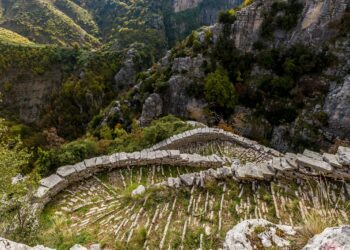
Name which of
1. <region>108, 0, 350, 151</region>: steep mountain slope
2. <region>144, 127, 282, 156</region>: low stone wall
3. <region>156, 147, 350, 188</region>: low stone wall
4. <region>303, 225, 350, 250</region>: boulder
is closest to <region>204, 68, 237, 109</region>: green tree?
<region>108, 0, 350, 151</region>: steep mountain slope

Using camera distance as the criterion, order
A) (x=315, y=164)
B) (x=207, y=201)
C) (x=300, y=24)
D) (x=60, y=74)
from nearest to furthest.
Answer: (x=315, y=164) < (x=207, y=201) < (x=300, y=24) < (x=60, y=74)

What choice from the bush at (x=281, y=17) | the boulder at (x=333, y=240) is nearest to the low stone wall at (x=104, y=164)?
the boulder at (x=333, y=240)

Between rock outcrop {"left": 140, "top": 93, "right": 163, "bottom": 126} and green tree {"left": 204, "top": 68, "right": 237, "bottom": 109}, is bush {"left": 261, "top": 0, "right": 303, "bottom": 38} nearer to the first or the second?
green tree {"left": 204, "top": 68, "right": 237, "bottom": 109}

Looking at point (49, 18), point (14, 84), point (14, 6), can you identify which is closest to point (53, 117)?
point (14, 84)

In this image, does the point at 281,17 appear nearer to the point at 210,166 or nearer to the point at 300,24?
the point at 300,24

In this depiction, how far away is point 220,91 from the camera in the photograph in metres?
23.7

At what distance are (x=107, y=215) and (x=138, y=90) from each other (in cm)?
2362

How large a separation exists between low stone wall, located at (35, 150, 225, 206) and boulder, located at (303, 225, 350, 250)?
24.0 feet

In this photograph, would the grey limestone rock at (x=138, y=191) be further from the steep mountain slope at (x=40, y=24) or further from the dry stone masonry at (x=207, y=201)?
Answer: the steep mountain slope at (x=40, y=24)

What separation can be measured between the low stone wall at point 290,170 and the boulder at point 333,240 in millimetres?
4001

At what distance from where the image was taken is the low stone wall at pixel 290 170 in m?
6.36

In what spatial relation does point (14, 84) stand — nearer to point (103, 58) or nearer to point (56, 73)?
point (56, 73)

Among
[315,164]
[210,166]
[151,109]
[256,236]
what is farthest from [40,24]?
[256,236]

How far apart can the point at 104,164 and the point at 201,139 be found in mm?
7231
